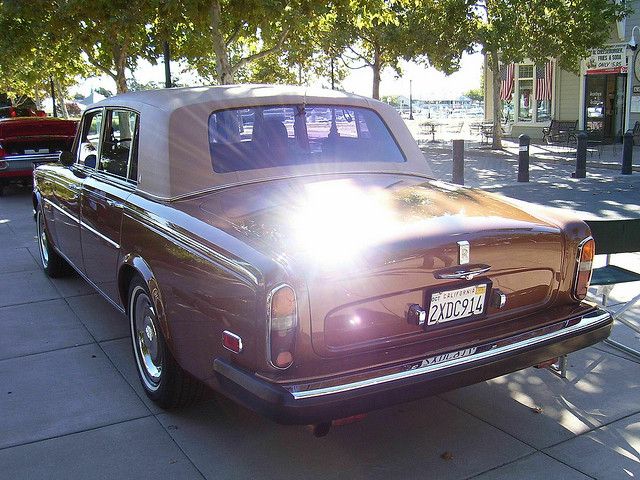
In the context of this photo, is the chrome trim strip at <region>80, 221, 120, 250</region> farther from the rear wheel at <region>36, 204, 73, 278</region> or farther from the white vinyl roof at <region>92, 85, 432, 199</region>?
the rear wheel at <region>36, 204, 73, 278</region>

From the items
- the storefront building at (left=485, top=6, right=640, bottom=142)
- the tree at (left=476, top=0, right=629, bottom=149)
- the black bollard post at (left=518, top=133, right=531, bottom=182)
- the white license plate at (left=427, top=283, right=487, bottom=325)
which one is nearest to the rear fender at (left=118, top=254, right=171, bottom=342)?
the white license plate at (left=427, top=283, right=487, bottom=325)

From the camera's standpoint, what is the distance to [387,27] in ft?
68.9

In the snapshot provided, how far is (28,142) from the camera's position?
13.0 m

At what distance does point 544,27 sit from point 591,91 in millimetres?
5459

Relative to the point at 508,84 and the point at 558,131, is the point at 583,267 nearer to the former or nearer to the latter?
the point at 558,131

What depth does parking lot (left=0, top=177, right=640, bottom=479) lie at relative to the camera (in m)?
3.28

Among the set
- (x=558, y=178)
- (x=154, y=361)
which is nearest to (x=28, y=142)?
(x=154, y=361)

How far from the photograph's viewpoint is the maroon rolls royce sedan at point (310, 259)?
2842 mm

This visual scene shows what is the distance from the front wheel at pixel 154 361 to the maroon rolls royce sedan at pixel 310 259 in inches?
0.6

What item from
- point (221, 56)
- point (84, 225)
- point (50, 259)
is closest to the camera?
point (84, 225)

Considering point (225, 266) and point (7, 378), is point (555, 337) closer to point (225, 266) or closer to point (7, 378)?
point (225, 266)

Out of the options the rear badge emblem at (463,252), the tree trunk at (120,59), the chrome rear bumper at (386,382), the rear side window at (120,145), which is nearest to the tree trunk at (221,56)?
the tree trunk at (120,59)

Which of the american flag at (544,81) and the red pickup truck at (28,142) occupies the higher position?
the american flag at (544,81)

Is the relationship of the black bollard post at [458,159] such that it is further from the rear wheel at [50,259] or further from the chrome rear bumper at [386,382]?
the chrome rear bumper at [386,382]
